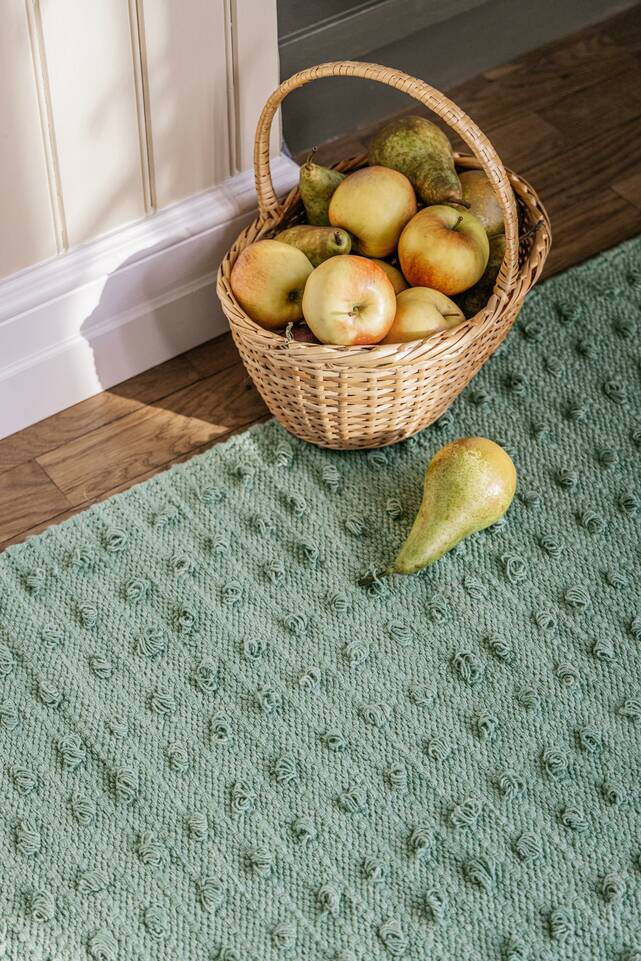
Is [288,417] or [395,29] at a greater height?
[395,29]

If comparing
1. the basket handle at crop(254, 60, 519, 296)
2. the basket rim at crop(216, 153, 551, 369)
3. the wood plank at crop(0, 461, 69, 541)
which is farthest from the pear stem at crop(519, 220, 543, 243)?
the wood plank at crop(0, 461, 69, 541)

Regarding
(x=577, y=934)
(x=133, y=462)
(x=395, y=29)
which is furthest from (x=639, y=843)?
(x=395, y=29)

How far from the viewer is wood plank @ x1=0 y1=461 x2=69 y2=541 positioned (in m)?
1.29

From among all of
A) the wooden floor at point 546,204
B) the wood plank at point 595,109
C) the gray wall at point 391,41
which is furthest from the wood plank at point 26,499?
the wood plank at point 595,109

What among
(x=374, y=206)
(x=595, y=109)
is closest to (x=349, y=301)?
(x=374, y=206)

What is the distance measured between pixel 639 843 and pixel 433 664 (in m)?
0.27

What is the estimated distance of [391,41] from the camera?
5.68 ft

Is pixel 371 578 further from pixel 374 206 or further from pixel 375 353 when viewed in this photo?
pixel 374 206

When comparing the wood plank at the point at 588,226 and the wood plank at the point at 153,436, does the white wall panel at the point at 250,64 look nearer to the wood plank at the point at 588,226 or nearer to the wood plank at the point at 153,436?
the wood plank at the point at 153,436

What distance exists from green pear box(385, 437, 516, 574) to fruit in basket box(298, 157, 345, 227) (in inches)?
13.2

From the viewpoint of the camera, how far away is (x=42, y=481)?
4.38 ft

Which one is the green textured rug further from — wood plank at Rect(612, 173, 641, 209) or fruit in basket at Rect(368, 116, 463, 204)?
wood plank at Rect(612, 173, 641, 209)

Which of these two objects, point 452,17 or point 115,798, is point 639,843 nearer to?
point 115,798

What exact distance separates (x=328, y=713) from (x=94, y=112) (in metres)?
0.71
